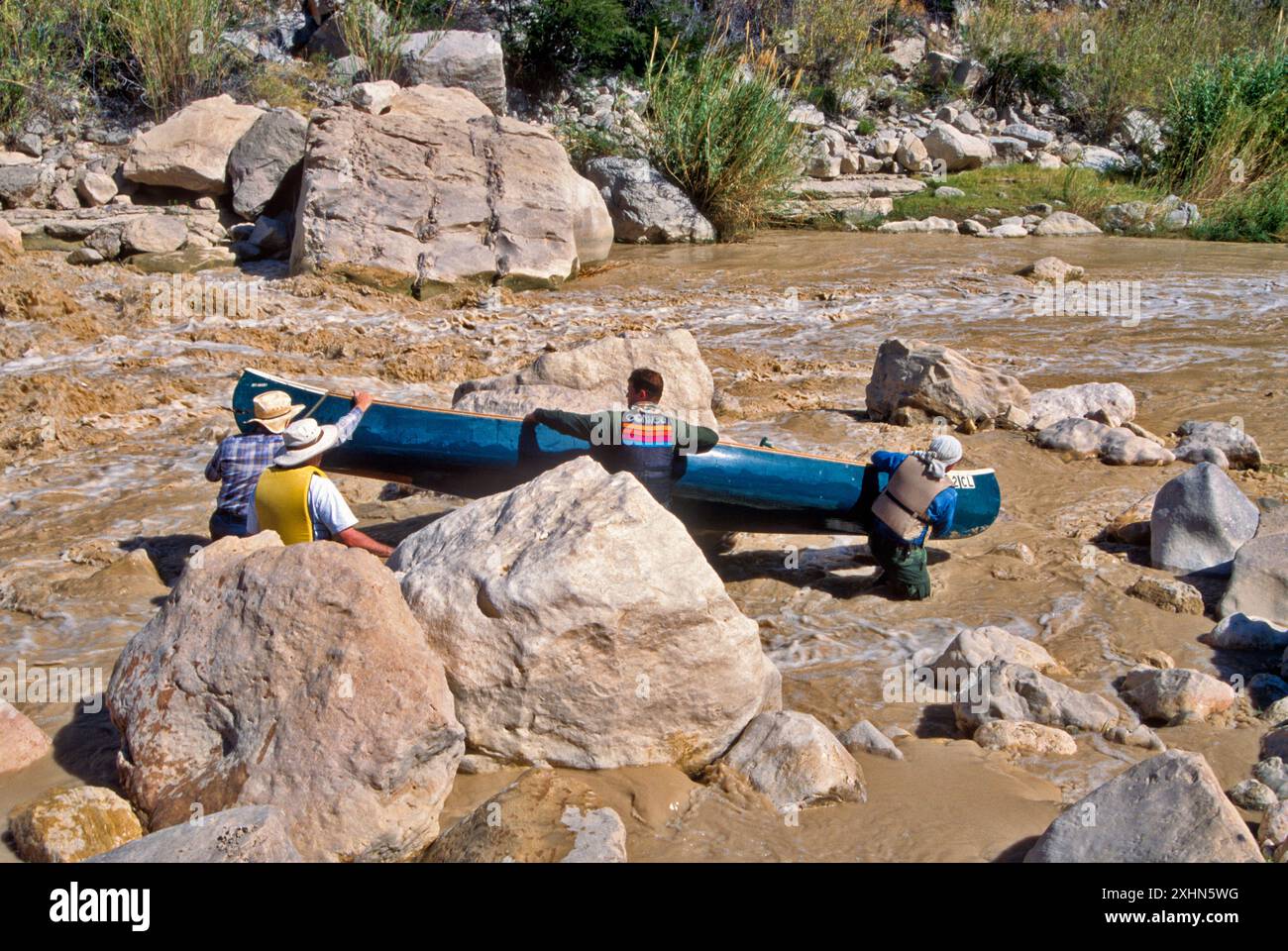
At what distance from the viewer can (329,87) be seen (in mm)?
14023

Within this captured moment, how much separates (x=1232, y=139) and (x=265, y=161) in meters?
11.1

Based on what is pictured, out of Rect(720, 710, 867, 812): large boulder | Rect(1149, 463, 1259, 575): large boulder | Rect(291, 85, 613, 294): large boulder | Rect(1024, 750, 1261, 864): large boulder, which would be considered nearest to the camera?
Rect(1024, 750, 1261, 864): large boulder

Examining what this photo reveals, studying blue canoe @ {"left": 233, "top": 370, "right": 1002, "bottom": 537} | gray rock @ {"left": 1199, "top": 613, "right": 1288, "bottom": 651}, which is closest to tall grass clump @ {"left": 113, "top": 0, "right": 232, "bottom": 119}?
blue canoe @ {"left": 233, "top": 370, "right": 1002, "bottom": 537}

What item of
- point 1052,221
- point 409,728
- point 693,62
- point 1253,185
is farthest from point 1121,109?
point 409,728

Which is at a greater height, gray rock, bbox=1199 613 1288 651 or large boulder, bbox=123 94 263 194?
large boulder, bbox=123 94 263 194

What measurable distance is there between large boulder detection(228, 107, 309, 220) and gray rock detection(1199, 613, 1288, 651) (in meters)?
9.21

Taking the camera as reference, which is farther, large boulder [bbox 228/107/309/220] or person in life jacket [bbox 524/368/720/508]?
large boulder [bbox 228/107/309/220]

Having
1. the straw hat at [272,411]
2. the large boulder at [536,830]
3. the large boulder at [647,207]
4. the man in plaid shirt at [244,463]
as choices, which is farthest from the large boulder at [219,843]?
the large boulder at [647,207]

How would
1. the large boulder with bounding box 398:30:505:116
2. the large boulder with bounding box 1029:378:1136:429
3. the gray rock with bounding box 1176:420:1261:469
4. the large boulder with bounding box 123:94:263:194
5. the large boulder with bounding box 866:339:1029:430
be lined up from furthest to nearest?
the large boulder with bounding box 398:30:505:116 → the large boulder with bounding box 123:94:263:194 → the large boulder with bounding box 1029:378:1136:429 → the large boulder with bounding box 866:339:1029:430 → the gray rock with bounding box 1176:420:1261:469

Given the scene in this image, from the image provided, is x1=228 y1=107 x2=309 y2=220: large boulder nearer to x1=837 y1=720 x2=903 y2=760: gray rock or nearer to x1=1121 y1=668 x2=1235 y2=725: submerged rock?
x1=837 y1=720 x2=903 y2=760: gray rock

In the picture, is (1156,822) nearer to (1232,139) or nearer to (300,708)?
(300,708)

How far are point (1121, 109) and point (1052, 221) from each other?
17.0 ft

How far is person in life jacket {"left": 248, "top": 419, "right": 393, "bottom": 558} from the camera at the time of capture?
Result: 13.6 feet

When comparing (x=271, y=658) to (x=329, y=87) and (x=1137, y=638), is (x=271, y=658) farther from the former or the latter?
(x=329, y=87)
